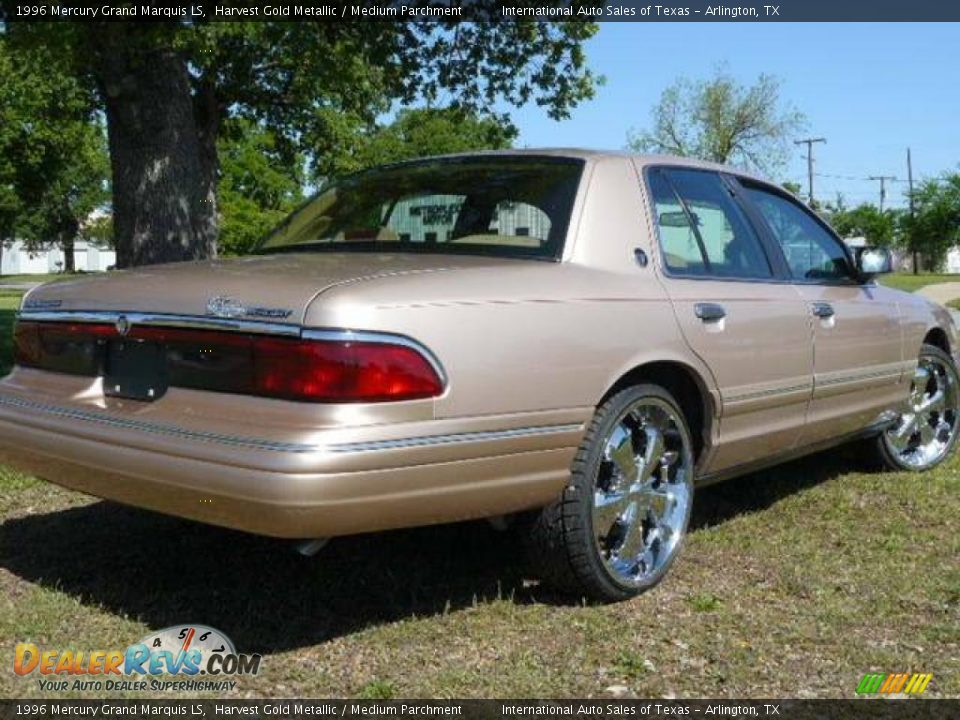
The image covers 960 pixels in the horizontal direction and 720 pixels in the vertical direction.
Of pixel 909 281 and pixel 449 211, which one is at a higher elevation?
pixel 449 211

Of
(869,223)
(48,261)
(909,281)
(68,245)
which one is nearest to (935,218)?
(869,223)

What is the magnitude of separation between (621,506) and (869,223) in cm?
7565

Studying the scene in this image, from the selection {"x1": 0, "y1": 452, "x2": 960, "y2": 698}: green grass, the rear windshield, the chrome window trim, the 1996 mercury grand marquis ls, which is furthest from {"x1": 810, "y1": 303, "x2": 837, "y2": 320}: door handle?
the chrome window trim

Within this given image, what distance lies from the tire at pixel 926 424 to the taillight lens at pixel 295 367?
3.62m

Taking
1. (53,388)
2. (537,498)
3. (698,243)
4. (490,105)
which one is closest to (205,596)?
(53,388)

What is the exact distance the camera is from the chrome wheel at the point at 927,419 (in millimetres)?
5957

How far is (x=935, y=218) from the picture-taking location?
64.1 meters

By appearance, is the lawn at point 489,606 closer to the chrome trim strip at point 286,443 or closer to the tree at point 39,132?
the chrome trim strip at point 286,443

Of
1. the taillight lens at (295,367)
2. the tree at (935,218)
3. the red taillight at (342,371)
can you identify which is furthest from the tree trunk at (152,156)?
the tree at (935,218)

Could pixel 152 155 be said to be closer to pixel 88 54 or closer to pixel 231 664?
pixel 88 54

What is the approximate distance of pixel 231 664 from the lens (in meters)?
3.27

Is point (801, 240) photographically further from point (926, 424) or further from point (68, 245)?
point (68, 245)

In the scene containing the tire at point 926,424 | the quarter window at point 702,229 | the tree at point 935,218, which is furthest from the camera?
the tree at point 935,218

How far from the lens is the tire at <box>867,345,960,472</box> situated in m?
5.89
